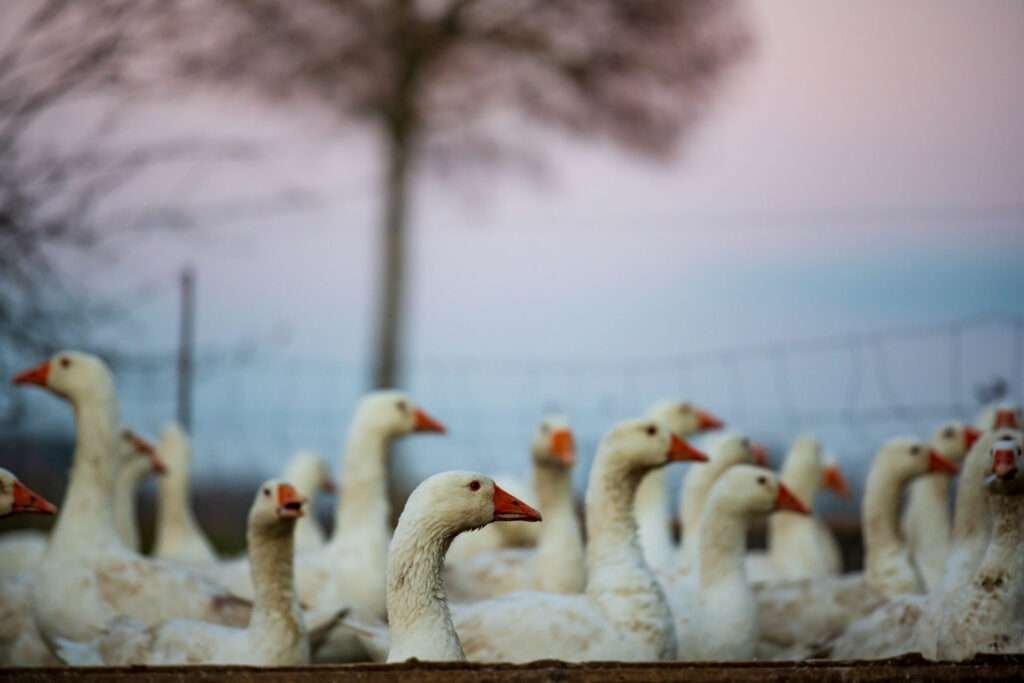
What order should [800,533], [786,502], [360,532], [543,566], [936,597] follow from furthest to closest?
[800,533]
[360,532]
[543,566]
[786,502]
[936,597]

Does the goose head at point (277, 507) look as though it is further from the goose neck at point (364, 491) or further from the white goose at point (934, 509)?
the white goose at point (934, 509)

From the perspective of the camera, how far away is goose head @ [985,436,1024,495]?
5.20 meters

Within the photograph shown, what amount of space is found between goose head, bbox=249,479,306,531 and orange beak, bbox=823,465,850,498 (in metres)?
4.80

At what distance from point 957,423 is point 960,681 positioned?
4.71 metres

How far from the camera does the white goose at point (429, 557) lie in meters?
4.65

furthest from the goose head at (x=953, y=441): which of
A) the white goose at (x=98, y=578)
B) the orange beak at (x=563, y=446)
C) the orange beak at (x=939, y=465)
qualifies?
the white goose at (x=98, y=578)

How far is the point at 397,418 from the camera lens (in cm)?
793

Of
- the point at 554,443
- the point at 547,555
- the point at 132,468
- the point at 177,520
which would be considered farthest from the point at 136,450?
the point at 547,555

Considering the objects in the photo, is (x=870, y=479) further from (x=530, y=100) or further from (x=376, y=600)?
(x=530, y=100)

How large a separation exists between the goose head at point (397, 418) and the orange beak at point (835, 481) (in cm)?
292

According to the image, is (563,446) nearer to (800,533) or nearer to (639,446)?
(639,446)

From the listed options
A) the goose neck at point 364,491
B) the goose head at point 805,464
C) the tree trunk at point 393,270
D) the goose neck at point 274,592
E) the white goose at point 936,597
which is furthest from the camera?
the tree trunk at point 393,270

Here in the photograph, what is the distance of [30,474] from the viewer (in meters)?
12.2

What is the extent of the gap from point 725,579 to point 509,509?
74.0 inches
